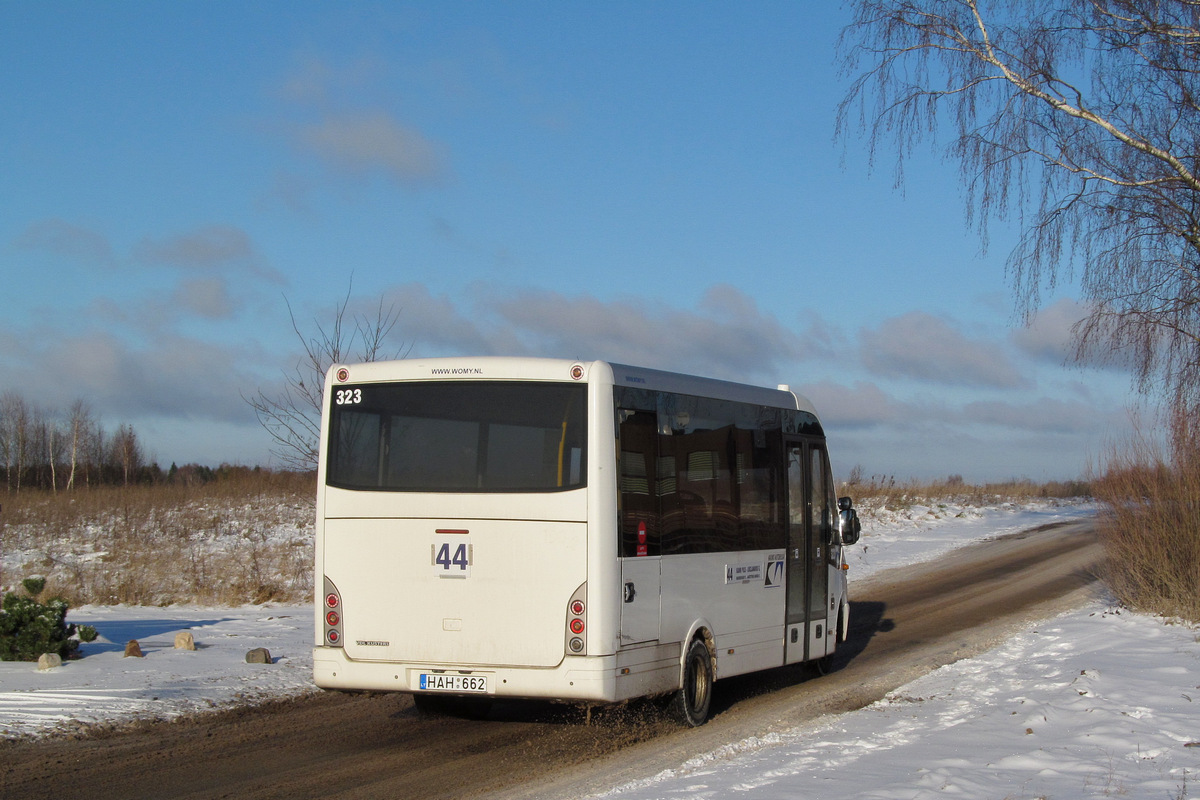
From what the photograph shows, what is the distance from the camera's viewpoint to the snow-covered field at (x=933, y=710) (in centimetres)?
673

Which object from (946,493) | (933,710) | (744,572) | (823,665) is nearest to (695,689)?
(744,572)

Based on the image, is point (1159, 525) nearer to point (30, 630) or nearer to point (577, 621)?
point (577, 621)

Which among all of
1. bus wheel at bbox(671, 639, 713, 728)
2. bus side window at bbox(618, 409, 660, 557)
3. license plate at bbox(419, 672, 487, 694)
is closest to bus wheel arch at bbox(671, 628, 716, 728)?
bus wheel at bbox(671, 639, 713, 728)

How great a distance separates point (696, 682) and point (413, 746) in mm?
2570

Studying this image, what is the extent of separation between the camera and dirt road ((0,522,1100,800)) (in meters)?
7.34

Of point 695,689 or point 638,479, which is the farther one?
point 695,689

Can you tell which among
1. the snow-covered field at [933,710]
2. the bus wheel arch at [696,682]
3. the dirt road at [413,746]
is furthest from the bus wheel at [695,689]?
the snow-covered field at [933,710]

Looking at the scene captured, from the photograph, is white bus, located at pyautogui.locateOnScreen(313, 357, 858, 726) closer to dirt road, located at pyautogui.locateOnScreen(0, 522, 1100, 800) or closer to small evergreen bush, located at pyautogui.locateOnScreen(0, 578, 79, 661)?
dirt road, located at pyautogui.locateOnScreen(0, 522, 1100, 800)

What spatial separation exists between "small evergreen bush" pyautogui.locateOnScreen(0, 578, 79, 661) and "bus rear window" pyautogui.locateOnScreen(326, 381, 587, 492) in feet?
15.0

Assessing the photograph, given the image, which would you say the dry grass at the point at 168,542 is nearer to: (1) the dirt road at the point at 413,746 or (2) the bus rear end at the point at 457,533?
(1) the dirt road at the point at 413,746

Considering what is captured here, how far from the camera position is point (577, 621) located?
826 cm

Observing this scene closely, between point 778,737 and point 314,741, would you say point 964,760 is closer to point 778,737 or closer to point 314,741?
point 778,737

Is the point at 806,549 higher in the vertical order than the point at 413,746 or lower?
higher

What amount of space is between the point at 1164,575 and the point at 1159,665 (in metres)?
3.66
